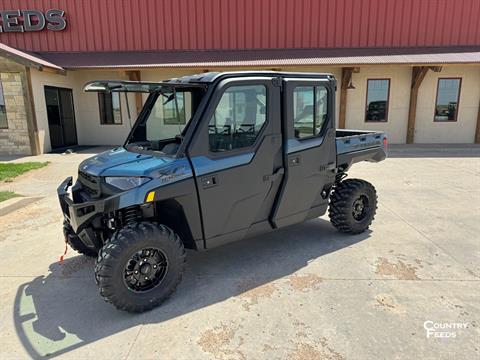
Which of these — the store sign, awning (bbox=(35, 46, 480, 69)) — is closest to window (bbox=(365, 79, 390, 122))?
awning (bbox=(35, 46, 480, 69))

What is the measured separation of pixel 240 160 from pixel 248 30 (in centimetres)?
1211

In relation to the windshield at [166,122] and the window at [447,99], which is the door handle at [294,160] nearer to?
the windshield at [166,122]

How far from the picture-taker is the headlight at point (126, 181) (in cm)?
287

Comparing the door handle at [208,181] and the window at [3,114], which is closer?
the door handle at [208,181]

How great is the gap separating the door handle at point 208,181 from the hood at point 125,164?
0.36 metres

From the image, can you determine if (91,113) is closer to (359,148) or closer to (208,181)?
(359,148)

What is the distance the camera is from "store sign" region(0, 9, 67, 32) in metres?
13.5

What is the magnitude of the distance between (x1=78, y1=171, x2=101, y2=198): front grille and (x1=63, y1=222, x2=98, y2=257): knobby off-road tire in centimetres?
52

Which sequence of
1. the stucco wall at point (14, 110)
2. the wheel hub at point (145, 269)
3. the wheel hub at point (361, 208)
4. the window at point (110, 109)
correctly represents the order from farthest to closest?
the window at point (110, 109)
the stucco wall at point (14, 110)
the wheel hub at point (361, 208)
the wheel hub at point (145, 269)

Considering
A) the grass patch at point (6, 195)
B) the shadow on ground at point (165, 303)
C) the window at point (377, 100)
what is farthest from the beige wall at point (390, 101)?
the grass patch at point (6, 195)

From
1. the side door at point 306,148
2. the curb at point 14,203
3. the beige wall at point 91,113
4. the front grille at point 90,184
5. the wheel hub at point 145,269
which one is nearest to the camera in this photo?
the wheel hub at point 145,269

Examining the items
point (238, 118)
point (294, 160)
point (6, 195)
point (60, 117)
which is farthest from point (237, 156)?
point (60, 117)

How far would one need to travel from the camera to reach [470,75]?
1364 centimetres

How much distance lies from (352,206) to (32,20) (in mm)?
15426
